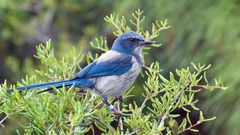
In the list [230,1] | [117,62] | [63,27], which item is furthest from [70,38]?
[117,62]

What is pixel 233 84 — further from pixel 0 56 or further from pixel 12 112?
pixel 0 56

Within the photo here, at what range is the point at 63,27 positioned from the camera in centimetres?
493

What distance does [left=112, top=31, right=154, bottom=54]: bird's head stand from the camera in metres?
2.10

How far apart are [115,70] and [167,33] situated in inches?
60.4

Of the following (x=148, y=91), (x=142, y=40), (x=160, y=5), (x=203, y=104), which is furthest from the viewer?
(x=160, y=5)

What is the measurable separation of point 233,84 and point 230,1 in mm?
546

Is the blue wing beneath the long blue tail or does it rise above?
above

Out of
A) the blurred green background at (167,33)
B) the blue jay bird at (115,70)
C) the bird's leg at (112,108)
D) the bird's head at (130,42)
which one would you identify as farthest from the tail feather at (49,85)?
the blurred green background at (167,33)

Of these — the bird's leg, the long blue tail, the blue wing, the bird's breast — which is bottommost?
the bird's leg

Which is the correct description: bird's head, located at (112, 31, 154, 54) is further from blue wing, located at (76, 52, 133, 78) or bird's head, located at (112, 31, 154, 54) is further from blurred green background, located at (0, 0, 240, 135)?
blurred green background, located at (0, 0, 240, 135)

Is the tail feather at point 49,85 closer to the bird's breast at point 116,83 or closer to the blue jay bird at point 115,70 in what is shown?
the blue jay bird at point 115,70

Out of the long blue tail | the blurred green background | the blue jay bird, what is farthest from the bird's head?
the blurred green background

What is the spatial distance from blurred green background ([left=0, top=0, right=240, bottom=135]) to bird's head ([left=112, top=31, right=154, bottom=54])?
1.00 metres

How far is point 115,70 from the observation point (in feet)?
7.34
